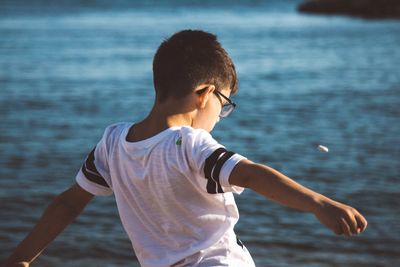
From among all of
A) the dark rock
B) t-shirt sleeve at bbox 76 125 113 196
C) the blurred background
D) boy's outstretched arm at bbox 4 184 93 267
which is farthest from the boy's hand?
the dark rock

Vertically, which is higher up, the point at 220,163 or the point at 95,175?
the point at 220,163

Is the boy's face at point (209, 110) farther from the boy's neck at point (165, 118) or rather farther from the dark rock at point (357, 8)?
the dark rock at point (357, 8)

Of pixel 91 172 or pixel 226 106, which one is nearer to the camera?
pixel 226 106

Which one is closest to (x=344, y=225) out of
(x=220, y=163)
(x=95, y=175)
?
(x=220, y=163)

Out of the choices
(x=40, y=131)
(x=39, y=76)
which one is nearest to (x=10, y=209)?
(x=40, y=131)

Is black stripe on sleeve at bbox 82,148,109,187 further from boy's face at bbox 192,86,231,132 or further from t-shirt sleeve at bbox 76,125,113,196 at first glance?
boy's face at bbox 192,86,231,132

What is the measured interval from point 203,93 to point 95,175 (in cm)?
54

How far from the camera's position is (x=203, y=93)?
276 centimetres

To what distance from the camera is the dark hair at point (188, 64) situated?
8.98 ft

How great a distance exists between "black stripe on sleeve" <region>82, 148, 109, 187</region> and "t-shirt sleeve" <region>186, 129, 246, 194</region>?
1.76 ft

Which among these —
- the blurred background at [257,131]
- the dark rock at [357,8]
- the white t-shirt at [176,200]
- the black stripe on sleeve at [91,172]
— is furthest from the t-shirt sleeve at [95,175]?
the dark rock at [357,8]

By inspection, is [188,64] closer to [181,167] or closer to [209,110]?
[209,110]

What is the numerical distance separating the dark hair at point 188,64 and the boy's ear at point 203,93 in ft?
0.05

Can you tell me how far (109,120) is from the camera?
1488cm
